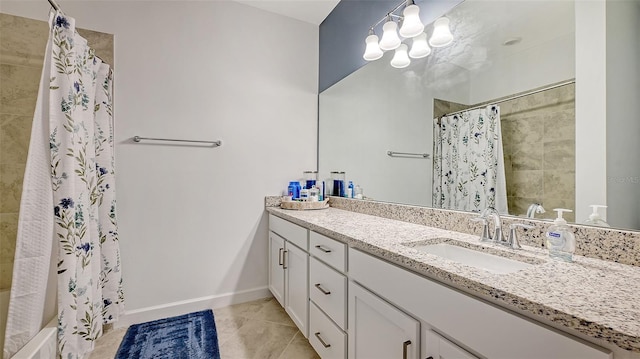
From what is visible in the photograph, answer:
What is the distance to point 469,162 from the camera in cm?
134

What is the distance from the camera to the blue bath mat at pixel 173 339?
61.7 inches

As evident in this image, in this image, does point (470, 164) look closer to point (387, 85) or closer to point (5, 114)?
point (387, 85)

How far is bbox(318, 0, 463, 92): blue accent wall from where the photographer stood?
1837mm

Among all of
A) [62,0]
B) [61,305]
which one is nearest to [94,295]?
[61,305]

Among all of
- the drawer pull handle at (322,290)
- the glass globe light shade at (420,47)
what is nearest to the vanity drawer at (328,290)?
the drawer pull handle at (322,290)

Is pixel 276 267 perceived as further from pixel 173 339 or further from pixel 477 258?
pixel 477 258

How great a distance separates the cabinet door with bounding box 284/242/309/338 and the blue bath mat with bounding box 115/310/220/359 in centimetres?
48

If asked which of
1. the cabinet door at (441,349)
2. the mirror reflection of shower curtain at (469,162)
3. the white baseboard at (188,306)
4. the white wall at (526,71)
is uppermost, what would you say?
the white wall at (526,71)

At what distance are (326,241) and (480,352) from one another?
2.55 ft

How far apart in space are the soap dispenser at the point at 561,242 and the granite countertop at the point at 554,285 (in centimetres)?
3

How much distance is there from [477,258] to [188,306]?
1.95 metres

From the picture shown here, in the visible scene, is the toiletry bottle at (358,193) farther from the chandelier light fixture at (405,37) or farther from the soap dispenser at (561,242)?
the soap dispenser at (561,242)

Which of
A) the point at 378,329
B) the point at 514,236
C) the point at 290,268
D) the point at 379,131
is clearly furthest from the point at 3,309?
the point at 514,236

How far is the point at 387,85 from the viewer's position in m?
1.83
